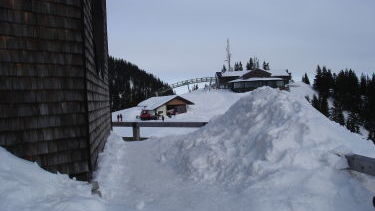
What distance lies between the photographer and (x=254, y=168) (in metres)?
7.23

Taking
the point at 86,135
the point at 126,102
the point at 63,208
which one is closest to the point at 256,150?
the point at 86,135

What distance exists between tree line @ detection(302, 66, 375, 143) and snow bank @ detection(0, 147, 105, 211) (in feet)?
173

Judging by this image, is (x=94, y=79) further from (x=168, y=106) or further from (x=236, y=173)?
(x=168, y=106)

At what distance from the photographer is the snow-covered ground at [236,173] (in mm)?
5641

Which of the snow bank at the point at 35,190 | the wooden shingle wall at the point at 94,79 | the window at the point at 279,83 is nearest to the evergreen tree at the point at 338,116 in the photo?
the window at the point at 279,83

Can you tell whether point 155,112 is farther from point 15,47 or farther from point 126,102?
point 15,47

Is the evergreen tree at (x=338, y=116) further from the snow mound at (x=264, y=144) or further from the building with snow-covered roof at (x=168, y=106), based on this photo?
the snow mound at (x=264, y=144)

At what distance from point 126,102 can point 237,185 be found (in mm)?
74486

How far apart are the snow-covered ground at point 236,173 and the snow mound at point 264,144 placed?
2 cm

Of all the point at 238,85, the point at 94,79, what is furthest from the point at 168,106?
the point at 94,79

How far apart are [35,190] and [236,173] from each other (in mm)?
3832

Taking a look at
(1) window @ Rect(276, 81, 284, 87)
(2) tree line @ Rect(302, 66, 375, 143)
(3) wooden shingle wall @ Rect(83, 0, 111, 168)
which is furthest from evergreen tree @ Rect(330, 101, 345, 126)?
(3) wooden shingle wall @ Rect(83, 0, 111, 168)

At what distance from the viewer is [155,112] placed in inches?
1986

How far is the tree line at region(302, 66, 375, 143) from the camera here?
190 ft
